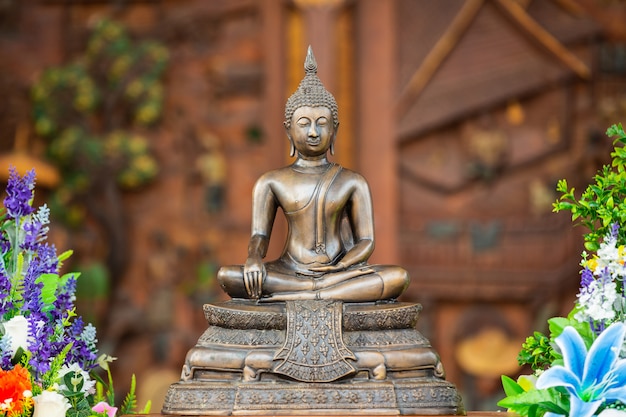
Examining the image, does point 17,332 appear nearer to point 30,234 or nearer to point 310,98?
point 30,234

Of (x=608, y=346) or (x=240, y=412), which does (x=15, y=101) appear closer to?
(x=240, y=412)

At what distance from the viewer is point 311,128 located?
4.06 metres

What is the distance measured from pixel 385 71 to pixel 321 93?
3.47 metres

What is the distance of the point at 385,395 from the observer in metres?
3.51

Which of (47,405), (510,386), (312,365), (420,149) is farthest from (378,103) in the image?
(47,405)

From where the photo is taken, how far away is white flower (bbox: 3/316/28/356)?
3090 mm

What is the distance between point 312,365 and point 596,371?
41.5 inches

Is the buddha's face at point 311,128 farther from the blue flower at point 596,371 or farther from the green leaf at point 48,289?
the blue flower at point 596,371

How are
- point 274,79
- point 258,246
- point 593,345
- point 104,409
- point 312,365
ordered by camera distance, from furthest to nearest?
point 274,79, point 258,246, point 312,365, point 104,409, point 593,345

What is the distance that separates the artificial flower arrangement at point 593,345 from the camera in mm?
2816

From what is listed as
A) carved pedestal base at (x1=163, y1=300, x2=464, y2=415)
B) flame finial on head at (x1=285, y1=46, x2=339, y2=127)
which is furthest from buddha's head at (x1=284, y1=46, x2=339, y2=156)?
carved pedestal base at (x1=163, y1=300, x2=464, y2=415)

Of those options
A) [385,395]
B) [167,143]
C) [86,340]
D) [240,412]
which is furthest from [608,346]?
[167,143]

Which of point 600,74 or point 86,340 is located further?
point 600,74

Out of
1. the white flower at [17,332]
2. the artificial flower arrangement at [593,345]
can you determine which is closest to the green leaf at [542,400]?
the artificial flower arrangement at [593,345]
